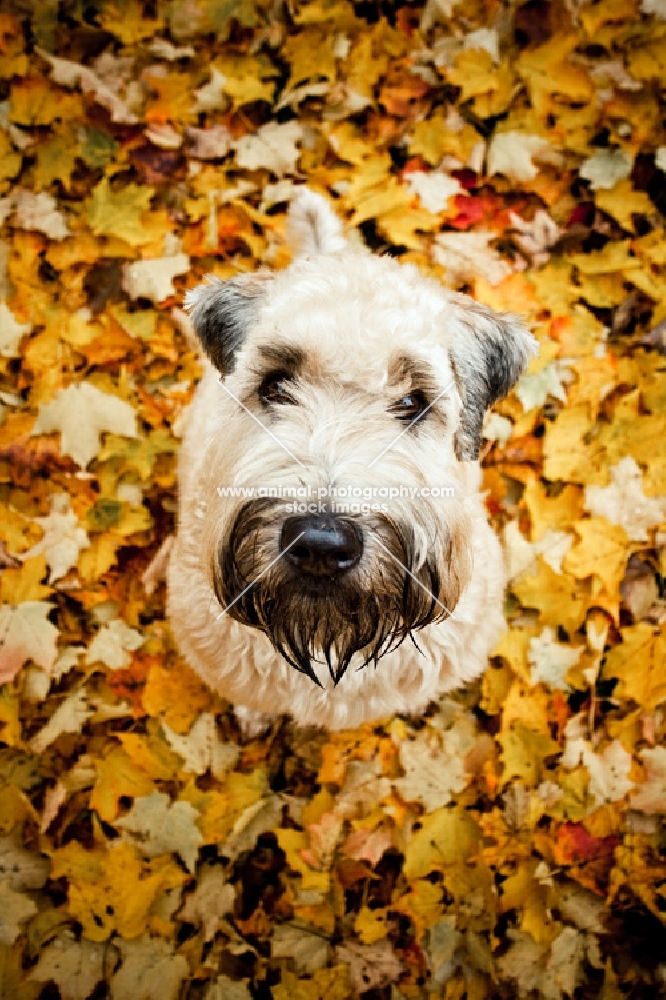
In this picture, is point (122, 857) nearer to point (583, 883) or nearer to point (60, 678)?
point (60, 678)

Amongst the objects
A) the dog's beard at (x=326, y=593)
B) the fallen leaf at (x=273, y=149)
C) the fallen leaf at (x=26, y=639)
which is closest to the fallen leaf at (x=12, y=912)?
the fallen leaf at (x=26, y=639)

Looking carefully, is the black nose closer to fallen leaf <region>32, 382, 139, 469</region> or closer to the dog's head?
the dog's head

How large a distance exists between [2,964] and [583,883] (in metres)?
2.36

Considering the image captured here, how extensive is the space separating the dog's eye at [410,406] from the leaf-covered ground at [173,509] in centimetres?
142

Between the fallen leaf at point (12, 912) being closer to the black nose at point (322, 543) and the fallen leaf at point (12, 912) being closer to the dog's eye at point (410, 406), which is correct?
the black nose at point (322, 543)

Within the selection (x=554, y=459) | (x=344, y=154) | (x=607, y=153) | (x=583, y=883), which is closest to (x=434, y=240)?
(x=344, y=154)

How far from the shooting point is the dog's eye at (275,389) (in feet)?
7.22

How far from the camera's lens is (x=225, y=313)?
2395mm

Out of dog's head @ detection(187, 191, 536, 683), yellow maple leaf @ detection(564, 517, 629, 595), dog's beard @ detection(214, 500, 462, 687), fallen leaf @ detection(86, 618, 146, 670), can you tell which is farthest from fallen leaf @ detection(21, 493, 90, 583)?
yellow maple leaf @ detection(564, 517, 629, 595)

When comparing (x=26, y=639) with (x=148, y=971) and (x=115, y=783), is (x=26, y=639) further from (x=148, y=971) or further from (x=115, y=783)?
(x=148, y=971)

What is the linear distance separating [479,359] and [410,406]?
1.12 feet

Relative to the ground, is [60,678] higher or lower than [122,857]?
higher

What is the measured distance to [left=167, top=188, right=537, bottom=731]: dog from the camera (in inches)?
75.1

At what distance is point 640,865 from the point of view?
288 centimetres
